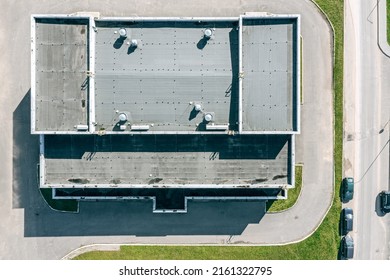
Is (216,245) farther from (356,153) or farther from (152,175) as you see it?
(356,153)

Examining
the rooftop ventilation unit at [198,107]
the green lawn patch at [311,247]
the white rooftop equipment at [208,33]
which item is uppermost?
the white rooftop equipment at [208,33]

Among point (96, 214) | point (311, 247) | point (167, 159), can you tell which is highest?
point (167, 159)

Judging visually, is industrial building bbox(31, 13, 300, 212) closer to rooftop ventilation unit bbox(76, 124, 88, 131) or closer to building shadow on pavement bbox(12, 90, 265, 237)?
rooftop ventilation unit bbox(76, 124, 88, 131)

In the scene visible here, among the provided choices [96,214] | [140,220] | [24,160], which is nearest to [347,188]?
[140,220]

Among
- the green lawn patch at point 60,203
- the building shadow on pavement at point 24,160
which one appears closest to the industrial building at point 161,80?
the green lawn patch at point 60,203

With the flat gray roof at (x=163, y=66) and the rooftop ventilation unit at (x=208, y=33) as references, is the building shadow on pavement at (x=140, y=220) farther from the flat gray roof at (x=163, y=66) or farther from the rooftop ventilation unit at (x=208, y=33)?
the rooftop ventilation unit at (x=208, y=33)

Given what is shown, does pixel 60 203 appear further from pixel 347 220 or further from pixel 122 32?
pixel 347 220
